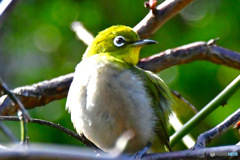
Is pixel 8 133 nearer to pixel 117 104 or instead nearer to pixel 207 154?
pixel 207 154

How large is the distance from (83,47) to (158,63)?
11.0 feet

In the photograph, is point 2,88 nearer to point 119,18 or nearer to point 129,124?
point 129,124

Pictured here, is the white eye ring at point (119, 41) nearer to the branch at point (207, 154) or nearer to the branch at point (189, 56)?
the branch at point (189, 56)

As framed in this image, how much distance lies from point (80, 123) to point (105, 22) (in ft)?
13.6

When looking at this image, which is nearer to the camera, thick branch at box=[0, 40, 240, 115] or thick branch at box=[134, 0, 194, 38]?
thick branch at box=[0, 40, 240, 115]

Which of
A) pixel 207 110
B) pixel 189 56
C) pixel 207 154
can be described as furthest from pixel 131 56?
pixel 207 154

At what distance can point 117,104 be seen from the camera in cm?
413

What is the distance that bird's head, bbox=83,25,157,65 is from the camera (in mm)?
5008

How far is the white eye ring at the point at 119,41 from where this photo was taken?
5.06 metres

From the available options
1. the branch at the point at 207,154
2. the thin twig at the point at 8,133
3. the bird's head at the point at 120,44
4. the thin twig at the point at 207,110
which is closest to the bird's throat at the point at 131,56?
the bird's head at the point at 120,44

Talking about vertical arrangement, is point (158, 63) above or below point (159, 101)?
above

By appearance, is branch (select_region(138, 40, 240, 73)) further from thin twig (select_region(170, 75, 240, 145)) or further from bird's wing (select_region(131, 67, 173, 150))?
thin twig (select_region(170, 75, 240, 145))

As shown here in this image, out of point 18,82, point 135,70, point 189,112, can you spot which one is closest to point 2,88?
point 135,70

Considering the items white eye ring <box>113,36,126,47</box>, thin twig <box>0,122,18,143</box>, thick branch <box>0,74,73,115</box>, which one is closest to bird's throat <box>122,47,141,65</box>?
white eye ring <box>113,36,126,47</box>
